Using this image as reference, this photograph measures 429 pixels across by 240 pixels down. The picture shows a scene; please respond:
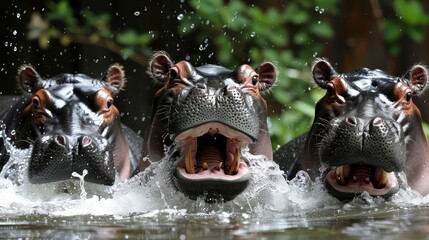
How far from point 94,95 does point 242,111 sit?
60.6 inches

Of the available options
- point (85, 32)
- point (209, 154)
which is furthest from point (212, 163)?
point (85, 32)

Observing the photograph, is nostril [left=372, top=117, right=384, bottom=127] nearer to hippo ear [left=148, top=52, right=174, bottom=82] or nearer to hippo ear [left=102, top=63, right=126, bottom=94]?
hippo ear [left=148, top=52, right=174, bottom=82]

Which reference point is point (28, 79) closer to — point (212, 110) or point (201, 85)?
point (201, 85)

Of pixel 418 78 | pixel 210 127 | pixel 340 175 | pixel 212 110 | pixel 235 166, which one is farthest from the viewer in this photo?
pixel 418 78

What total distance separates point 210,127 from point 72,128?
1176 mm

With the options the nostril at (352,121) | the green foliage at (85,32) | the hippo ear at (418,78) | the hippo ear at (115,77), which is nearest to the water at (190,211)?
the nostril at (352,121)

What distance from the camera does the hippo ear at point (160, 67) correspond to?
641cm

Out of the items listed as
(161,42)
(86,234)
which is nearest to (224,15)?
(161,42)

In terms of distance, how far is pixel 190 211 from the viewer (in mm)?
5547

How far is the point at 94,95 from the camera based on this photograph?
263 inches

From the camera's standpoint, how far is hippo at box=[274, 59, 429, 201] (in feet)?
18.5

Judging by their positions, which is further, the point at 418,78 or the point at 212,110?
the point at 418,78

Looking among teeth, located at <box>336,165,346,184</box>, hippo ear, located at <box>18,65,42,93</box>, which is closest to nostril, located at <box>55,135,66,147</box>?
hippo ear, located at <box>18,65,42,93</box>

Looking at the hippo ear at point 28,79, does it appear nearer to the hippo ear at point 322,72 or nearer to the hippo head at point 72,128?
the hippo head at point 72,128
